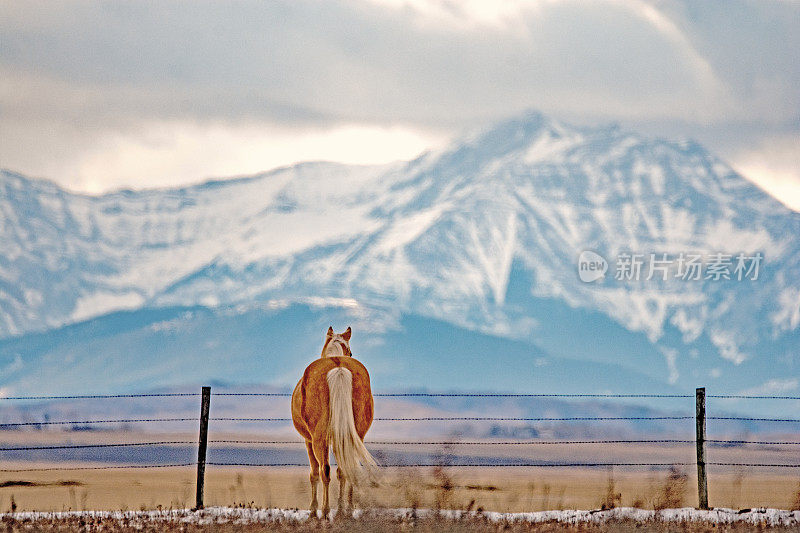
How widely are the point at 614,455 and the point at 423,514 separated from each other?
86.5 metres

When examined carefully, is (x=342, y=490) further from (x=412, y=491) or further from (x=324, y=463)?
(x=412, y=491)

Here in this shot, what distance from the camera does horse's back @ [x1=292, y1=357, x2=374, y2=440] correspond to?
53.9ft

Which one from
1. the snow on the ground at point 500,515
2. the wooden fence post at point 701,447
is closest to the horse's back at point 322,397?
the snow on the ground at point 500,515

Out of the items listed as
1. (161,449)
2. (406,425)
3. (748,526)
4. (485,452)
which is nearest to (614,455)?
(485,452)

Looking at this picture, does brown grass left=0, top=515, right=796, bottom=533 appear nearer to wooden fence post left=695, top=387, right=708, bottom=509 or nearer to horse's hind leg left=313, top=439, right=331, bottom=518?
horse's hind leg left=313, top=439, right=331, bottom=518

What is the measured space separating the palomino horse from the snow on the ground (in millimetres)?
546

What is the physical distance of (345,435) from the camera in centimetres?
1623

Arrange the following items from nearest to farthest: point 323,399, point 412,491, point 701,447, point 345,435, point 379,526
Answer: point 379,526 < point 412,491 < point 345,435 < point 323,399 < point 701,447

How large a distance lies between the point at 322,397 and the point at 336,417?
13.3 inches

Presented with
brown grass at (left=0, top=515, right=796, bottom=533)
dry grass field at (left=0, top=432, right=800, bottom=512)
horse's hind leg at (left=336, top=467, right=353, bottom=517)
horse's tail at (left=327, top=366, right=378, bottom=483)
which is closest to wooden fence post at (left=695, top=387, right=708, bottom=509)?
dry grass field at (left=0, top=432, right=800, bottom=512)

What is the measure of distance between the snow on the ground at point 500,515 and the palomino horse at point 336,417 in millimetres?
546

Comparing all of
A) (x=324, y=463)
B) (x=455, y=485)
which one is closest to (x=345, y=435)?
(x=324, y=463)

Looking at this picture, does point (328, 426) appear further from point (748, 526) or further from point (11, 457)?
point (11, 457)

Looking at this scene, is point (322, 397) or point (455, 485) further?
point (455, 485)
